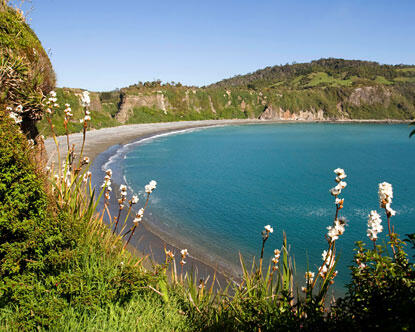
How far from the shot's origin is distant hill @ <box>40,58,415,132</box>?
281 feet

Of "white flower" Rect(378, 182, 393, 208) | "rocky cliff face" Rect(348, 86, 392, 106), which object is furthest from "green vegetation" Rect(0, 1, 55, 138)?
"rocky cliff face" Rect(348, 86, 392, 106)

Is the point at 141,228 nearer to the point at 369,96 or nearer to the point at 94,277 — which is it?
the point at 94,277

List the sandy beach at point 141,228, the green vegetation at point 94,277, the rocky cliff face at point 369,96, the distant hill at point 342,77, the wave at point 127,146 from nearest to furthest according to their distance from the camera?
the green vegetation at point 94,277 → the sandy beach at point 141,228 → the wave at point 127,146 → the rocky cliff face at point 369,96 → the distant hill at point 342,77

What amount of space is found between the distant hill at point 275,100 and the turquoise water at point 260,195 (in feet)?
101

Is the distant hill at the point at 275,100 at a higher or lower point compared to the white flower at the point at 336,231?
higher

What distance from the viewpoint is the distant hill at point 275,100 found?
85.6 metres

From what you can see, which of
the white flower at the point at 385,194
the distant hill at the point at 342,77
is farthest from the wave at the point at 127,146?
the distant hill at the point at 342,77

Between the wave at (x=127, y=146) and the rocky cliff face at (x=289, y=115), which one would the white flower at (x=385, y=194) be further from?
the rocky cliff face at (x=289, y=115)

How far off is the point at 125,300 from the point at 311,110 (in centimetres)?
13519

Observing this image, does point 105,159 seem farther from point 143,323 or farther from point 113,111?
point 113,111

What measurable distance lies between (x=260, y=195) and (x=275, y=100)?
105m

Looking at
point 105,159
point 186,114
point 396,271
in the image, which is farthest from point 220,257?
point 186,114

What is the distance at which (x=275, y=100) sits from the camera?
123 m

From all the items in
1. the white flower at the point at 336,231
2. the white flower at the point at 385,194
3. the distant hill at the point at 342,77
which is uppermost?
the distant hill at the point at 342,77
